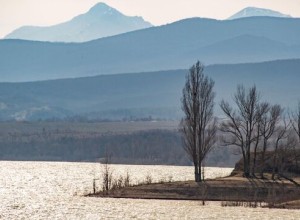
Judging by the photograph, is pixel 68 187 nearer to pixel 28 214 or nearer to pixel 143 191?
pixel 143 191

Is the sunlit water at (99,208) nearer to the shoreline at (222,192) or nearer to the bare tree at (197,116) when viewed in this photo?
the shoreline at (222,192)

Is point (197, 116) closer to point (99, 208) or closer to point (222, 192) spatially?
point (222, 192)

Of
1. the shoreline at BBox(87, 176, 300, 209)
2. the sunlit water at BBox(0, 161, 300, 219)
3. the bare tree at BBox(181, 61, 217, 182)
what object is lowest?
the sunlit water at BBox(0, 161, 300, 219)

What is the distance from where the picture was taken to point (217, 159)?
188125 millimetres

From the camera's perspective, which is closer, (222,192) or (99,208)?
(99,208)

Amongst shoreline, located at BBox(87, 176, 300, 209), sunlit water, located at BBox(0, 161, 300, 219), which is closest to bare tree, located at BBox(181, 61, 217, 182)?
shoreline, located at BBox(87, 176, 300, 209)

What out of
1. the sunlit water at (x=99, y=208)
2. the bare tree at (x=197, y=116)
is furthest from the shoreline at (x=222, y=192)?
the bare tree at (x=197, y=116)

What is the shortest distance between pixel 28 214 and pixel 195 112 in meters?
27.4

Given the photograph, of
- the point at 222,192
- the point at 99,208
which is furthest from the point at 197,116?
the point at 99,208

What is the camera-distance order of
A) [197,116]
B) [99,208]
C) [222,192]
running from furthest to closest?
[197,116], [222,192], [99,208]

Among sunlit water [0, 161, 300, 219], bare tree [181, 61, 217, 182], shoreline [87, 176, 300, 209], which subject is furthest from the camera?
bare tree [181, 61, 217, 182]

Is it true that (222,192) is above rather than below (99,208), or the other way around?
above

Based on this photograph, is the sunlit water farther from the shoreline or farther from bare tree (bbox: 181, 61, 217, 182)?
bare tree (bbox: 181, 61, 217, 182)

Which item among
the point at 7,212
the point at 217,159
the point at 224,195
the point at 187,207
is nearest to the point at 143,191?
the point at 224,195
